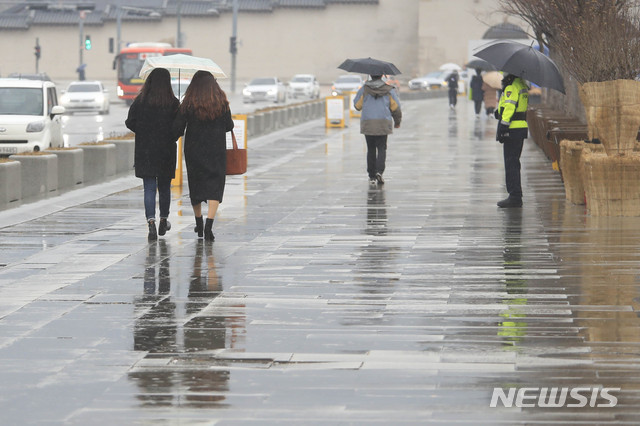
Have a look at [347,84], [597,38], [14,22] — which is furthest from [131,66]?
[597,38]

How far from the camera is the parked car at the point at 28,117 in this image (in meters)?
24.7

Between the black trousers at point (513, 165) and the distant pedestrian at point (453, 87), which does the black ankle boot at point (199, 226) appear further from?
the distant pedestrian at point (453, 87)

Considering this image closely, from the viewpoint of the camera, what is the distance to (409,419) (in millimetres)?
6250

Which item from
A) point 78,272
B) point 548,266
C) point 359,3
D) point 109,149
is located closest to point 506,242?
point 548,266

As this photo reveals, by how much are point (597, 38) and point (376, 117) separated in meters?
3.53

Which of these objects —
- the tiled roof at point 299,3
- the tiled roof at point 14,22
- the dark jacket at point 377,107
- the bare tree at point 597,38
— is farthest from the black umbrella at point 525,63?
the tiled roof at point 14,22

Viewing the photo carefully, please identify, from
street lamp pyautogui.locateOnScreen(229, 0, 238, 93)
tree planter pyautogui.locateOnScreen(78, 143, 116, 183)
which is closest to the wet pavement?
tree planter pyautogui.locateOnScreen(78, 143, 116, 183)

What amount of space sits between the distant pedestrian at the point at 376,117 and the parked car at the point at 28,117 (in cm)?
709

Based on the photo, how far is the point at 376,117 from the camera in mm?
19312

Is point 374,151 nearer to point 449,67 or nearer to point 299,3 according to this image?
point 449,67

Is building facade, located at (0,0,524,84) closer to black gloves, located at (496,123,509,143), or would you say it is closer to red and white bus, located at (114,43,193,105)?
red and white bus, located at (114,43,193,105)

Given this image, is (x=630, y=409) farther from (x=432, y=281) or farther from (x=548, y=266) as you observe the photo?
(x=548, y=266)

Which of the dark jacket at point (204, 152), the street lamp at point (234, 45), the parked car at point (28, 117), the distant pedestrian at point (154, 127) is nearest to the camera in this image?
the dark jacket at point (204, 152)

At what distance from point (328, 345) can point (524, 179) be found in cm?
1272
